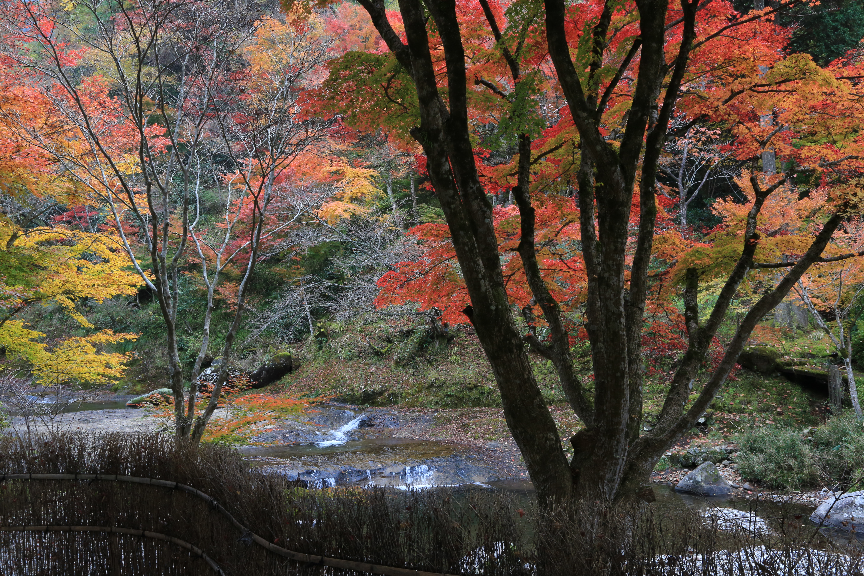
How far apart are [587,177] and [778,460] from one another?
7131 millimetres

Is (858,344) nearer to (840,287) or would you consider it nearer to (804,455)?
(840,287)

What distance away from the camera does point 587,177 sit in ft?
16.5

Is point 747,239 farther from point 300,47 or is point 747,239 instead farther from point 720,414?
point 720,414

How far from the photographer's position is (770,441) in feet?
30.8

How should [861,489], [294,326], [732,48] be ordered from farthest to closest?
[294,326]
[861,489]
[732,48]

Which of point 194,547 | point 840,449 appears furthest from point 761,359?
point 194,547

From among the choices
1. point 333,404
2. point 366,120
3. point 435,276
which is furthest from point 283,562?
point 333,404

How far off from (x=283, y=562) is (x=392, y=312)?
50.7ft

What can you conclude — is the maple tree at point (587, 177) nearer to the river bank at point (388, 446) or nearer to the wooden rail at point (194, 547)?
the wooden rail at point (194, 547)

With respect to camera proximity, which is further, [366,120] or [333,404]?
[333,404]

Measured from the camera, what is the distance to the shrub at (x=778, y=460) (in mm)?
8633

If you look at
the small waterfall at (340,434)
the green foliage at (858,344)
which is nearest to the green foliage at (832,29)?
the green foliage at (858,344)

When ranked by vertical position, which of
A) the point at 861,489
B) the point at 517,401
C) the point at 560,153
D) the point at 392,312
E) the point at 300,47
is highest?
the point at 300,47

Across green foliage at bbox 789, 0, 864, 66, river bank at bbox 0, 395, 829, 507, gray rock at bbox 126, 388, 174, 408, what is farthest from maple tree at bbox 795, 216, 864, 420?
gray rock at bbox 126, 388, 174, 408
